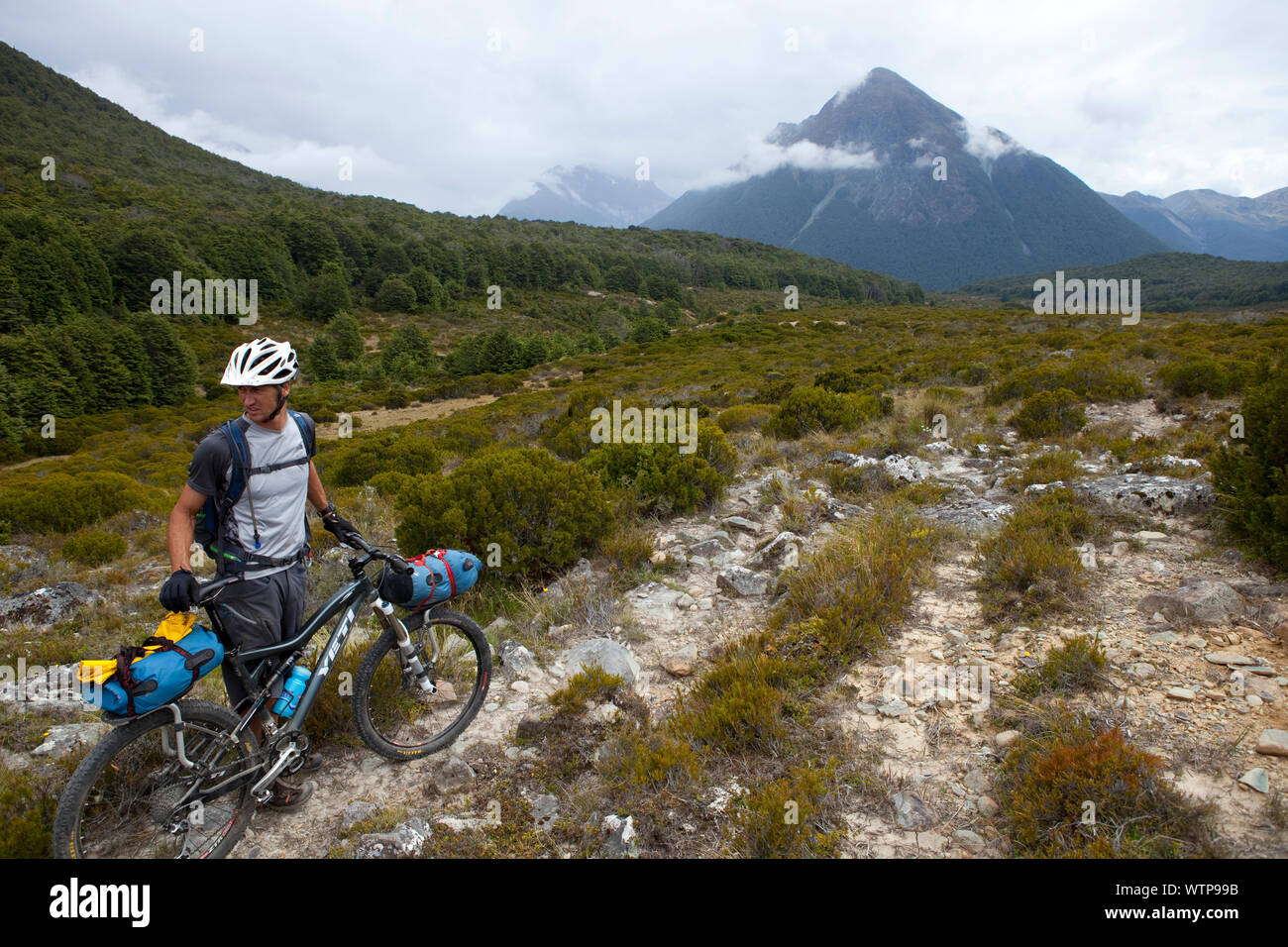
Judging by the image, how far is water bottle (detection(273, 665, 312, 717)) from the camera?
2830 millimetres

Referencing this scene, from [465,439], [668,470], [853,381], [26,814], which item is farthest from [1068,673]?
[465,439]

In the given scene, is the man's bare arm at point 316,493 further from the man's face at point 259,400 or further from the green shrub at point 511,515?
the green shrub at point 511,515

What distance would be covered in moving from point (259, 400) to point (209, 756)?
66.5 inches

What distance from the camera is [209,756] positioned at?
2.60 metres

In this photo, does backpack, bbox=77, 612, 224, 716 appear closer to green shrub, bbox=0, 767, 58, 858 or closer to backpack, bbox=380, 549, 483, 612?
green shrub, bbox=0, 767, 58, 858

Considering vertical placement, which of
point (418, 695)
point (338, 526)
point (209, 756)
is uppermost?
point (338, 526)

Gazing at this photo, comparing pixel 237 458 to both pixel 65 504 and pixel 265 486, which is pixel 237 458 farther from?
pixel 65 504

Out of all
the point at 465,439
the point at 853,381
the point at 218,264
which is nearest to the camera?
the point at 853,381

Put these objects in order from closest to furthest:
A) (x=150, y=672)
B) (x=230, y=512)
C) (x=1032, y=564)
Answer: (x=150, y=672) < (x=230, y=512) < (x=1032, y=564)

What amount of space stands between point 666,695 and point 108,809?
9.36 ft

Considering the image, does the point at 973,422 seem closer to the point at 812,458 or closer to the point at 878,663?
the point at 812,458

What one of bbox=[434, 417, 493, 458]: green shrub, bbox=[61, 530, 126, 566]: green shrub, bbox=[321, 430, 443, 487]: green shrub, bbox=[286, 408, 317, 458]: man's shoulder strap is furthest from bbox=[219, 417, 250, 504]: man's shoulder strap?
bbox=[434, 417, 493, 458]: green shrub

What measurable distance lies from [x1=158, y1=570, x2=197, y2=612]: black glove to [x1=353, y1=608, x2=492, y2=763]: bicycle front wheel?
3.26 ft
